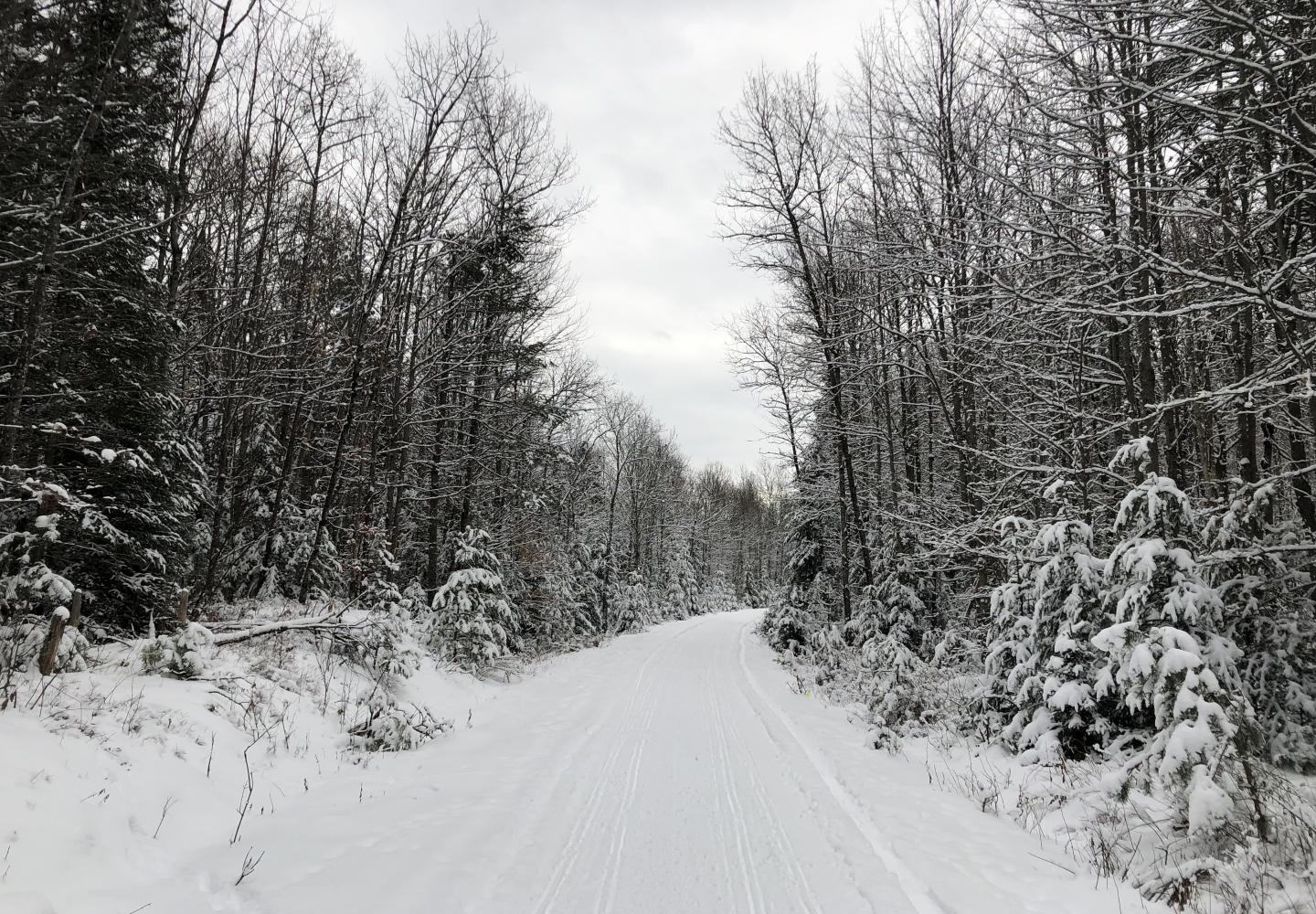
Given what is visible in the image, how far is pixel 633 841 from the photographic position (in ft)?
15.0

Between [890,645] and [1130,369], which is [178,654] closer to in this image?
[890,645]

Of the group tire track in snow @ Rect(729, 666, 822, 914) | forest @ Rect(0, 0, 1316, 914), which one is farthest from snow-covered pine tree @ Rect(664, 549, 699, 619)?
tire track in snow @ Rect(729, 666, 822, 914)

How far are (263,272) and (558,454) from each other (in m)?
9.10

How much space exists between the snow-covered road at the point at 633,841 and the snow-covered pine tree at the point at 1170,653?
90cm

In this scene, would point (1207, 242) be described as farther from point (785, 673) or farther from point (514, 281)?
point (514, 281)

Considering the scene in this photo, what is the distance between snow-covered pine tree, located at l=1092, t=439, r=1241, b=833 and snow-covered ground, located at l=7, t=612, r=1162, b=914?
897mm

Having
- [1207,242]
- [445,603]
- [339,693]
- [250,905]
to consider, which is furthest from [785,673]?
[250,905]

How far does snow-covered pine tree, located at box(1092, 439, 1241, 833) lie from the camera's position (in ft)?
12.1

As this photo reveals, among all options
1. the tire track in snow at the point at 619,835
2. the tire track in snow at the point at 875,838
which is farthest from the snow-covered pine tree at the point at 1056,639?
the tire track in snow at the point at 619,835

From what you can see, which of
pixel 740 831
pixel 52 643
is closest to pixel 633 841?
pixel 740 831

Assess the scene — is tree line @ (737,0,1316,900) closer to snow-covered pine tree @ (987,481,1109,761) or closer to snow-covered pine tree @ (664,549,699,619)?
snow-covered pine tree @ (987,481,1109,761)

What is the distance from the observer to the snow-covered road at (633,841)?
362cm

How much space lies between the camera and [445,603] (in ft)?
36.8

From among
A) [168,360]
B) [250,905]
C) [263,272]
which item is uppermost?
[263,272]
